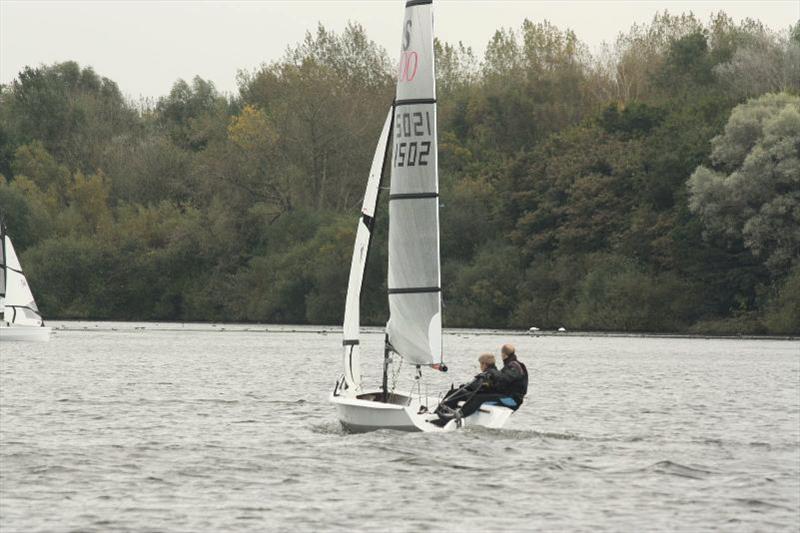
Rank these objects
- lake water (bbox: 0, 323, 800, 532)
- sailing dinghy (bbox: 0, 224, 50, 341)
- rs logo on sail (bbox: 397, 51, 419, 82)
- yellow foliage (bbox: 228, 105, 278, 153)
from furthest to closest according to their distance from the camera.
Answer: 1. yellow foliage (bbox: 228, 105, 278, 153)
2. sailing dinghy (bbox: 0, 224, 50, 341)
3. rs logo on sail (bbox: 397, 51, 419, 82)
4. lake water (bbox: 0, 323, 800, 532)

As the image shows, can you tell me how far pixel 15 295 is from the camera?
86000 millimetres

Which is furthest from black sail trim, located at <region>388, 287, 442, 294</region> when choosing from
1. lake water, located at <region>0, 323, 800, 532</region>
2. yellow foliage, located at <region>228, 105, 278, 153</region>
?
yellow foliage, located at <region>228, 105, 278, 153</region>

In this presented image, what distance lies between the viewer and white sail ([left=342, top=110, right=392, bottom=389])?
3466 centimetres

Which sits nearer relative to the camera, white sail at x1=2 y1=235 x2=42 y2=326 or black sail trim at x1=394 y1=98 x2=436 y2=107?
black sail trim at x1=394 y1=98 x2=436 y2=107

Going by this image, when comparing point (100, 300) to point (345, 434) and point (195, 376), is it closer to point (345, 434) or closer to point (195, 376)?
point (195, 376)

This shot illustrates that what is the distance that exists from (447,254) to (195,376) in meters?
53.2

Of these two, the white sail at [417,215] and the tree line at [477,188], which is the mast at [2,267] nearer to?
the tree line at [477,188]

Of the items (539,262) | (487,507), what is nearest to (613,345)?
(539,262)

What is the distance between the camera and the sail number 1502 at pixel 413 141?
3384 centimetres

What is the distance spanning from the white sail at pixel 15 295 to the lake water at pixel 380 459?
2760cm

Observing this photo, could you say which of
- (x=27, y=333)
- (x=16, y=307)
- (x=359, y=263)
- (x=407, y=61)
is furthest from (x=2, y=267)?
(x=407, y=61)

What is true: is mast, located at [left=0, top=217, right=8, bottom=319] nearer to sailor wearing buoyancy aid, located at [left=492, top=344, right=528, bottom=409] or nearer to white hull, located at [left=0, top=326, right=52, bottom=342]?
white hull, located at [left=0, top=326, right=52, bottom=342]

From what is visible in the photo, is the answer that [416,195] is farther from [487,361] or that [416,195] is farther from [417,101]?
[487,361]

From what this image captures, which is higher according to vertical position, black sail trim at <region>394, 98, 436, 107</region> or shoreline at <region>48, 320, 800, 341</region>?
black sail trim at <region>394, 98, 436, 107</region>
